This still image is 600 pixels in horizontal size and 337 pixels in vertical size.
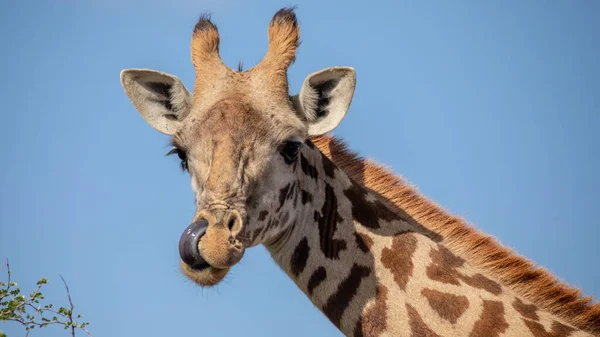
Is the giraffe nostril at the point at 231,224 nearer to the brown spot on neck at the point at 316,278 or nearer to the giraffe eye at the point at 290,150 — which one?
the giraffe eye at the point at 290,150

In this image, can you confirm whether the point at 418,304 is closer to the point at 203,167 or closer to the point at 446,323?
the point at 446,323

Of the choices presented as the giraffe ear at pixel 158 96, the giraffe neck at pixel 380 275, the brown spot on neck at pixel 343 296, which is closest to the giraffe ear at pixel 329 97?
the giraffe neck at pixel 380 275

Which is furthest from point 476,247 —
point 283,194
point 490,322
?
point 283,194

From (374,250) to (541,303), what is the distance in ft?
6.26

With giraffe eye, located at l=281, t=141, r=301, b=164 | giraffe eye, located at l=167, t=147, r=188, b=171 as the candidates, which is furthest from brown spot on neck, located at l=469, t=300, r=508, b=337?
giraffe eye, located at l=167, t=147, r=188, b=171

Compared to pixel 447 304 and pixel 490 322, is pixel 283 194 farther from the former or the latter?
pixel 490 322

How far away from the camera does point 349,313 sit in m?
8.80

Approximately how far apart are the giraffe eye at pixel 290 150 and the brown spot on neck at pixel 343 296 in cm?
137

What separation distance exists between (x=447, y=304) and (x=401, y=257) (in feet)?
2.40

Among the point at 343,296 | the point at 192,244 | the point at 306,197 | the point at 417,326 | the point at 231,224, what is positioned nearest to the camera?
the point at 192,244

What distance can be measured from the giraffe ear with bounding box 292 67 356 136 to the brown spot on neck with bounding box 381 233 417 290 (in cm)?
146

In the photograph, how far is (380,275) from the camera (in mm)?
8961

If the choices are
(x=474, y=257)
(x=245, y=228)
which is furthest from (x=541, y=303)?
(x=245, y=228)

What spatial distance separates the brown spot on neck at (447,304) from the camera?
339 inches
